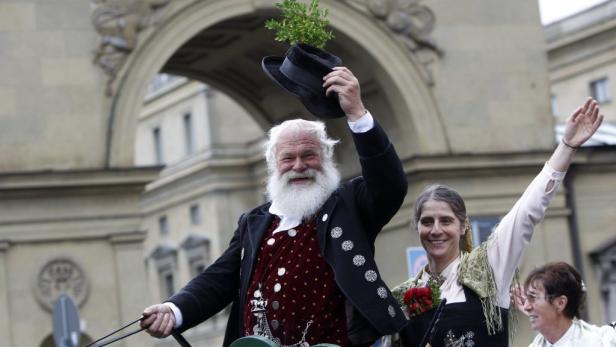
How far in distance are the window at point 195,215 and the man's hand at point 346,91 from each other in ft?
175

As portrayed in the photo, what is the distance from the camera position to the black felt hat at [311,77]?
822 cm

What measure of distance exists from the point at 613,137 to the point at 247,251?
27.1 metres

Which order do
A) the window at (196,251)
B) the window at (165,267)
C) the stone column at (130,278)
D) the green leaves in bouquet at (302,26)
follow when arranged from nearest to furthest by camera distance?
the green leaves in bouquet at (302,26)
the stone column at (130,278)
the window at (196,251)
the window at (165,267)

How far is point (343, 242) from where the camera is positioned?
8320 millimetres

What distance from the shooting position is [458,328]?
8734mm

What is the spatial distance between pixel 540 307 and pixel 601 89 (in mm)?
51319

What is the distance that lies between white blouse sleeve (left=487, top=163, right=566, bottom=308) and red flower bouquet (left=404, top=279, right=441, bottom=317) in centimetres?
30

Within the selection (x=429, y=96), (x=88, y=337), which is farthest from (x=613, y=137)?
(x=88, y=337)

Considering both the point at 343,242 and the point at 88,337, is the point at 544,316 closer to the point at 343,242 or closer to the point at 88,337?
the point at 343,242

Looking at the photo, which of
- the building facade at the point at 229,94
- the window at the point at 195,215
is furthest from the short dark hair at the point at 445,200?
the window at the point at 195,215

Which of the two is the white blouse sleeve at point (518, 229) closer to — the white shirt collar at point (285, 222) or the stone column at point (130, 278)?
the white shirt collar at point (285, 222)

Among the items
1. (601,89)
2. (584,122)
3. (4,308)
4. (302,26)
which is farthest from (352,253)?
(601,89)

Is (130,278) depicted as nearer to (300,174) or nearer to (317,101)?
(300,174)

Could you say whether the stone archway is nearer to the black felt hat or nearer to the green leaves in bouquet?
the green leaves in bouquet
